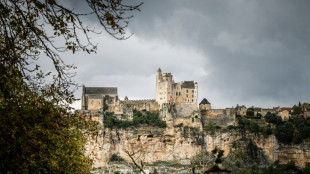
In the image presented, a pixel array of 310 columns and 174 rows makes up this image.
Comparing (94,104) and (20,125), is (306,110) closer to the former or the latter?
(94,104)

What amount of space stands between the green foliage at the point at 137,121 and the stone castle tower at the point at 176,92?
184 inches

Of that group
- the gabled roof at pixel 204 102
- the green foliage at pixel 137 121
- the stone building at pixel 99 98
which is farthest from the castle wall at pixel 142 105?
the gabled roof at pixel 204 102

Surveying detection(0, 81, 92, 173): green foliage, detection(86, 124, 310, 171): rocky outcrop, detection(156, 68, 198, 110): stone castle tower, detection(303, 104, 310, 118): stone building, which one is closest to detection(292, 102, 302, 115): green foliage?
detection(303, 104, 310, 118): stone building

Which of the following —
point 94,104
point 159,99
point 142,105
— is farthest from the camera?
point 159,99

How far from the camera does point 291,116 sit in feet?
251

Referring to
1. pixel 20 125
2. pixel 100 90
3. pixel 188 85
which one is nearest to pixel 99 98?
pixel 100 90

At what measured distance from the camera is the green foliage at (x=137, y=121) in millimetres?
67875

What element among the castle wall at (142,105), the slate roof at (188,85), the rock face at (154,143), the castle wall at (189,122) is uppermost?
the slate roof at (188,85)

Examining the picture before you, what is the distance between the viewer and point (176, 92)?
247 ft

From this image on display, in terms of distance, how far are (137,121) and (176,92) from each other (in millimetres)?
11084

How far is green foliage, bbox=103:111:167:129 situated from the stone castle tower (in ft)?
15.3

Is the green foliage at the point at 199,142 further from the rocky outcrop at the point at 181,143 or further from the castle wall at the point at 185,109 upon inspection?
the castle wall at the point at 185,109

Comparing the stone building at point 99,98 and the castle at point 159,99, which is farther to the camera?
the stone building at point 99,98

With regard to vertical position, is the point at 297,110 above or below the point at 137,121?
above
